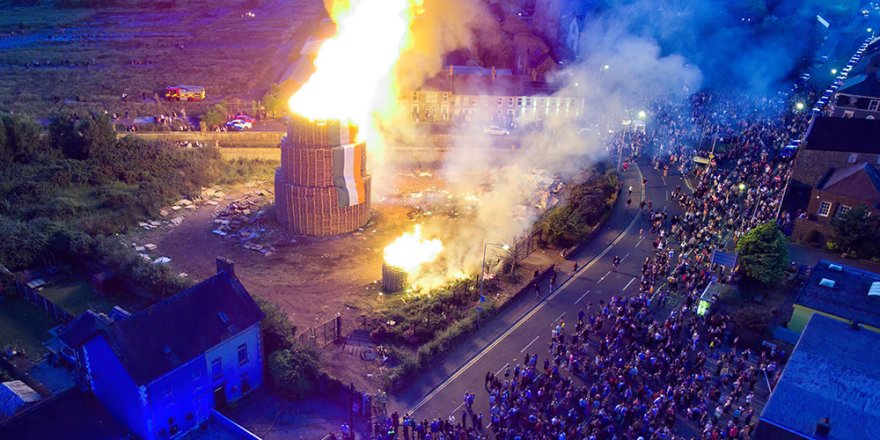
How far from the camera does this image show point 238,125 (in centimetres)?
6788

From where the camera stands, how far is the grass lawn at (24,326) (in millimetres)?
31125

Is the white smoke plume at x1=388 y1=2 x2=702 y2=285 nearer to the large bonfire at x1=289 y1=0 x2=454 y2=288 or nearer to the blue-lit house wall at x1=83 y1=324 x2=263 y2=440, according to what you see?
the large bonfire at x1=289 y1=0 x2=454 y2=288

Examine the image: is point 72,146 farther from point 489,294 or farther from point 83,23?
point 83,23

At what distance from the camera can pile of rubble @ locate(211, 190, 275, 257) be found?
44188 mm

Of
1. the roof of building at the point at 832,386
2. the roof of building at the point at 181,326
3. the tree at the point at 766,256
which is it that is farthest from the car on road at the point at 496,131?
the roof of building at the point at 181,326

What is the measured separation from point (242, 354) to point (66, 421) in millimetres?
7315

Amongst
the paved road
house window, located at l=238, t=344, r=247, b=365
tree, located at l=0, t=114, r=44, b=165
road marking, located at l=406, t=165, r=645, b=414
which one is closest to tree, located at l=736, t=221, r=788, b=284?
the paved road

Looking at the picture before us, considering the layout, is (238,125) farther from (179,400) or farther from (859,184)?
(859,184)

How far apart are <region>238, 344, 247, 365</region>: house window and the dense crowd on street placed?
7.23 meters

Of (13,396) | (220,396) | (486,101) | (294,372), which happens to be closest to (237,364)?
(220,396)

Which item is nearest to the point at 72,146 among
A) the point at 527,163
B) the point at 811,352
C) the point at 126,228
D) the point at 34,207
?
the point at 34,207

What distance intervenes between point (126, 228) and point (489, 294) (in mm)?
28541

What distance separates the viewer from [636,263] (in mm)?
41000

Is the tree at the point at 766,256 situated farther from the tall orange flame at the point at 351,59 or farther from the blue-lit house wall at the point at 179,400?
the blue-lit house wall at the point at 179,400
